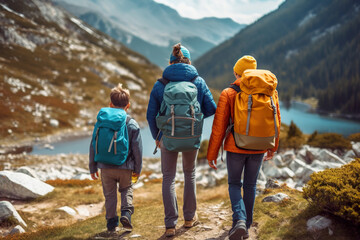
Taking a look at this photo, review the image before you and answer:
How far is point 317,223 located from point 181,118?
3.23 meters

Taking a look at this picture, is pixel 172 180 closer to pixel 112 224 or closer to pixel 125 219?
pixel 125 219

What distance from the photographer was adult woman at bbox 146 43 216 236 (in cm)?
475

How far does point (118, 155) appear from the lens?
5.01 m

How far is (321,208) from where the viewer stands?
4.95m

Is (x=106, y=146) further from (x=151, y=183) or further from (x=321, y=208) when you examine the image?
(x=151, y=183)

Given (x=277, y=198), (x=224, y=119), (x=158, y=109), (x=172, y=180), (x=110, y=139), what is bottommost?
A: (x=277, y=198)

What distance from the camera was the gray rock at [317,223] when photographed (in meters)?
4.60

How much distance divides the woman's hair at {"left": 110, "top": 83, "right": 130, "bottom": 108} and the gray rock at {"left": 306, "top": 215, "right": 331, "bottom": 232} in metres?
4.35

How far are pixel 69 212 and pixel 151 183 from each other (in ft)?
21.7

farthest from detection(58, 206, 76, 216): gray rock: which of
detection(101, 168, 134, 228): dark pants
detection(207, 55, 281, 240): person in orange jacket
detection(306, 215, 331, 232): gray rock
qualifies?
detection(306, 215, 331, 232): gray rock

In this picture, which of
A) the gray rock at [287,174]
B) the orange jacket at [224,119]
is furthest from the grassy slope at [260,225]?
the gray rock at [287,174]

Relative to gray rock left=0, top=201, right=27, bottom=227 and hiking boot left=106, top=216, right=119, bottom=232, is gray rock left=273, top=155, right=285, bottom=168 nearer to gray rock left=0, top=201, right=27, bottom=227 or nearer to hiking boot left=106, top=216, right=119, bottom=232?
hiking boot left=106, top=216, right=119, bottom=232

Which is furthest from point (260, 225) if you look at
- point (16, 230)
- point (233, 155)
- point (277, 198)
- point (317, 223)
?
point (16, 230)

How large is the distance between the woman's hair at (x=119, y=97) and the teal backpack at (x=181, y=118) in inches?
41.0
